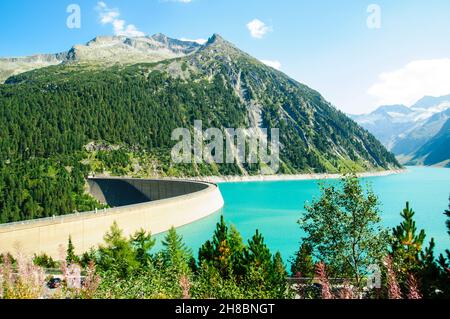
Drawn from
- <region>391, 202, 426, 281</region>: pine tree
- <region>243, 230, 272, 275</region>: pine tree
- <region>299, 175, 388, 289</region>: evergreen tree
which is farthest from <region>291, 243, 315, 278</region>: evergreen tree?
<region>391, 202, 426, 281</region>: pine tree

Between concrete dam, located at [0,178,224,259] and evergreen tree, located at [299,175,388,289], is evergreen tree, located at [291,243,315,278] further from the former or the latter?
concrete dam, located at [0,178,224,259]

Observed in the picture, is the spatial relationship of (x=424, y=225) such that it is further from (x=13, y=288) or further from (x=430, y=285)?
(x=13, y=288)

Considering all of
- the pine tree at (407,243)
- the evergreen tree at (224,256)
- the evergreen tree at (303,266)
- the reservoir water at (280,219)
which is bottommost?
the reservoir water at (280,219)

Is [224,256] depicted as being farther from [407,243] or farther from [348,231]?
[407,243]

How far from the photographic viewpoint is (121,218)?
5969 centimetres

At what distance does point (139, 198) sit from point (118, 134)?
71.0 metres

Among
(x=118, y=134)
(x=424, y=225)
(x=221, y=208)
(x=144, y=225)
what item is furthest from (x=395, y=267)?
(x=118, y=134)

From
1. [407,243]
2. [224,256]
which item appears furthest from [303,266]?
[407,243]

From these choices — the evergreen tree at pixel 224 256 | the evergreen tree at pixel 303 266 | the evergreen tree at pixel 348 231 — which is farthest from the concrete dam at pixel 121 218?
the evergreen tree at pixel 303 266

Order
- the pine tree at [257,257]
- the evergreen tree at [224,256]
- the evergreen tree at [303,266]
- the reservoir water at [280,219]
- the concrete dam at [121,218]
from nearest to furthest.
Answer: the pine tree at [257,257] < the evergreen tree at [224,256] < the evergreen tree at [303,266] < the concrete dam at [121,218] < the reservoir water at [280,219]

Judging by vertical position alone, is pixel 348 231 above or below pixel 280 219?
above

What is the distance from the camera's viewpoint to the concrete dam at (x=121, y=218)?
45781 millimetres

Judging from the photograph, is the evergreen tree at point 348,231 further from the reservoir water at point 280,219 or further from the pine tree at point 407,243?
the reservoir water at point 280,219

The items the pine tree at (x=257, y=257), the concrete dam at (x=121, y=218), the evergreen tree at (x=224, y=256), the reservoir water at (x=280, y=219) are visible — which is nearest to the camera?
the pine tree at (x=257, y=257)
